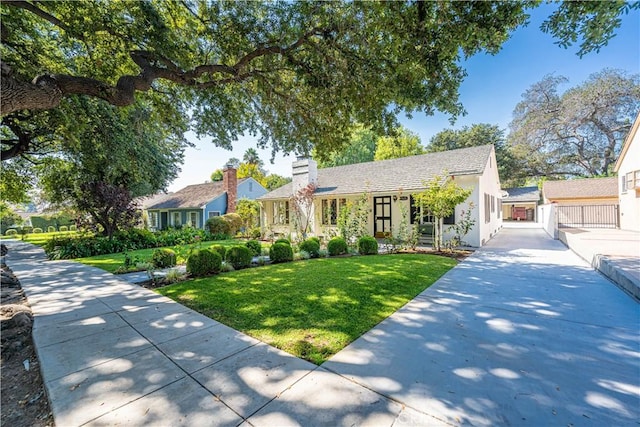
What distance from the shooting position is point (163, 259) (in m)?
8.27

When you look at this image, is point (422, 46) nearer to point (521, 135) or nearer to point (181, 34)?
point (181, 34)

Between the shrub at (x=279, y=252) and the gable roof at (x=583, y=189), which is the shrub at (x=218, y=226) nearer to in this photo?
the shrub at (x=279, y=252)

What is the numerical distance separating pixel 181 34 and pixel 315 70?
355 centimetres

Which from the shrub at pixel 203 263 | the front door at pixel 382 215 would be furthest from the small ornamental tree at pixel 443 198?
the shrub at pixel 203 263

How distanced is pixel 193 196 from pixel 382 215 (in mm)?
19789

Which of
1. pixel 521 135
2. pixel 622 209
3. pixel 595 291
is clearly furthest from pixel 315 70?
pixel 521 135

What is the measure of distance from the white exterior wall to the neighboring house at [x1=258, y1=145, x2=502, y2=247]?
6273 mm

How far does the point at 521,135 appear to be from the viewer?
3338cm

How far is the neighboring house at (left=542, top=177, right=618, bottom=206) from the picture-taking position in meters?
23.6

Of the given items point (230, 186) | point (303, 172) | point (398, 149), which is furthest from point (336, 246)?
point (398, 149)

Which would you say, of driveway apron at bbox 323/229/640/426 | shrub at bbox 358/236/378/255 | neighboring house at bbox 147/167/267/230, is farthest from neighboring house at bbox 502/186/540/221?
driveway apron at bbox 323/229/640/426

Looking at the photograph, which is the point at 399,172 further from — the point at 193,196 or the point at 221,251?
A: the point at 193,196

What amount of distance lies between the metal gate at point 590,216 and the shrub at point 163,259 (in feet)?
77.2

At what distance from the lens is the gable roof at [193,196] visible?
24016mm
